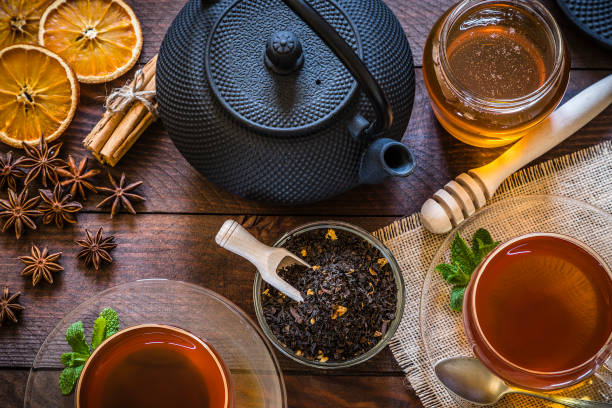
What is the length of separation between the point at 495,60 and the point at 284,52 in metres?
0.47

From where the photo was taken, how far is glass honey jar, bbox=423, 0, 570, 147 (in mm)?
1217

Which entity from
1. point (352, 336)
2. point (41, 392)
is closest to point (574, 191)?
point (352, 336)

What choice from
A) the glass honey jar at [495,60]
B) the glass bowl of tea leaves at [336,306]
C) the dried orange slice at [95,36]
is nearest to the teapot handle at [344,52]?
the glass honey jar at [495,60]

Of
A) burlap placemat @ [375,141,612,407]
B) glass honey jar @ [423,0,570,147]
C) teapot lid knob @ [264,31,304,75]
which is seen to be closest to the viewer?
teapot lid knob @ [264,31,304,75]

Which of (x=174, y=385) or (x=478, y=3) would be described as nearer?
(x=174, y=385)

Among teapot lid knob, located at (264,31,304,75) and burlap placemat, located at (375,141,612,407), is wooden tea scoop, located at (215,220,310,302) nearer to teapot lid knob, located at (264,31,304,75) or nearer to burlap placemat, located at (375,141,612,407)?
burlap placemat, located at (375,141,612,407)

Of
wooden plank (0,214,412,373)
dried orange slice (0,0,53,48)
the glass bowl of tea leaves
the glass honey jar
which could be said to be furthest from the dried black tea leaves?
dried orange slice (0,0,53,48)

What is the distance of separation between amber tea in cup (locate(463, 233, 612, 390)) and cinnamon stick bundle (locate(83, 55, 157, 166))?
830 millimetres

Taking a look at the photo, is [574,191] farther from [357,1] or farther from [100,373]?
[100,373]

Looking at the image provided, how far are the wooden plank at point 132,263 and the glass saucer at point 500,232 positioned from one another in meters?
0.26

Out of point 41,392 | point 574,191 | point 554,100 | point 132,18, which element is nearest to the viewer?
point 41,392

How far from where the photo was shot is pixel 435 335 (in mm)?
1188

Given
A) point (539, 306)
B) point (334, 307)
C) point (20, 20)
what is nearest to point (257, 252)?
point (334, 307)

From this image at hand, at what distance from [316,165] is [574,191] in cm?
61
